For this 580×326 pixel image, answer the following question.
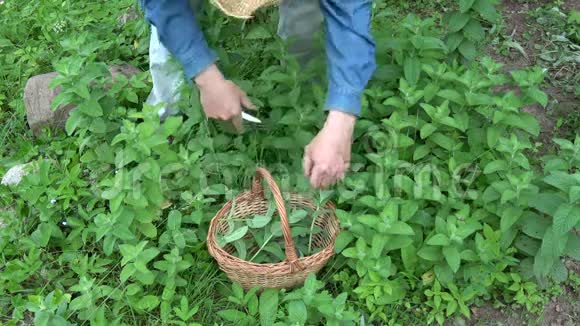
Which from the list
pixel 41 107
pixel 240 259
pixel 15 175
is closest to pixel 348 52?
pixel 240 259

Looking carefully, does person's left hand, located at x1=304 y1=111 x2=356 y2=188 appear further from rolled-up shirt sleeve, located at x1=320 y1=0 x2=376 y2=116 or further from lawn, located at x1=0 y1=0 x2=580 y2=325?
lawn, located at x1=0 y1=0 x2=580 y2=325

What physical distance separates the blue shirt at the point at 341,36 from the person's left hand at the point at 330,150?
0.04 m

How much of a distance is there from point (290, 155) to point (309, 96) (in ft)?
0.92

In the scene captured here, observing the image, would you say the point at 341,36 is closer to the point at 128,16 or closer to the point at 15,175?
the point at 15,175

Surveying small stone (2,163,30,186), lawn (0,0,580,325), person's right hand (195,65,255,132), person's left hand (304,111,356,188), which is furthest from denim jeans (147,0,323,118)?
person's left hand (304,111,356,188)

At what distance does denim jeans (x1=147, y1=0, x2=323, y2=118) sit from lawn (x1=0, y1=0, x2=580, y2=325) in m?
0.08

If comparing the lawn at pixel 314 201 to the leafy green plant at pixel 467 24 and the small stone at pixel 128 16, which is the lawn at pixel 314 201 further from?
the small stone at pixel 128 16

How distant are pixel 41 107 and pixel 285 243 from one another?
5.57 feet

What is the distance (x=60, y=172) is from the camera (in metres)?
2.96

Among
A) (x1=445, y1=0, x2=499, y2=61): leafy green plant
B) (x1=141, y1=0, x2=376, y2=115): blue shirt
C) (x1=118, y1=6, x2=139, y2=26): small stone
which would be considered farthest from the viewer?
(x1=118, y1=6, x2=139, y2=26): small stone

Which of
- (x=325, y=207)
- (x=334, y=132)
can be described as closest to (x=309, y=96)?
(x=325, y=207)

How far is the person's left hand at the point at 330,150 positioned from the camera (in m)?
2.05

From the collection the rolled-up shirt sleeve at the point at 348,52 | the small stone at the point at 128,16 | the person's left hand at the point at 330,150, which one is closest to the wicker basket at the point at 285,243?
the person's left hand at the point at 330,150

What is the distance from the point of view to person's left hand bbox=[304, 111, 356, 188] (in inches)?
80.7
